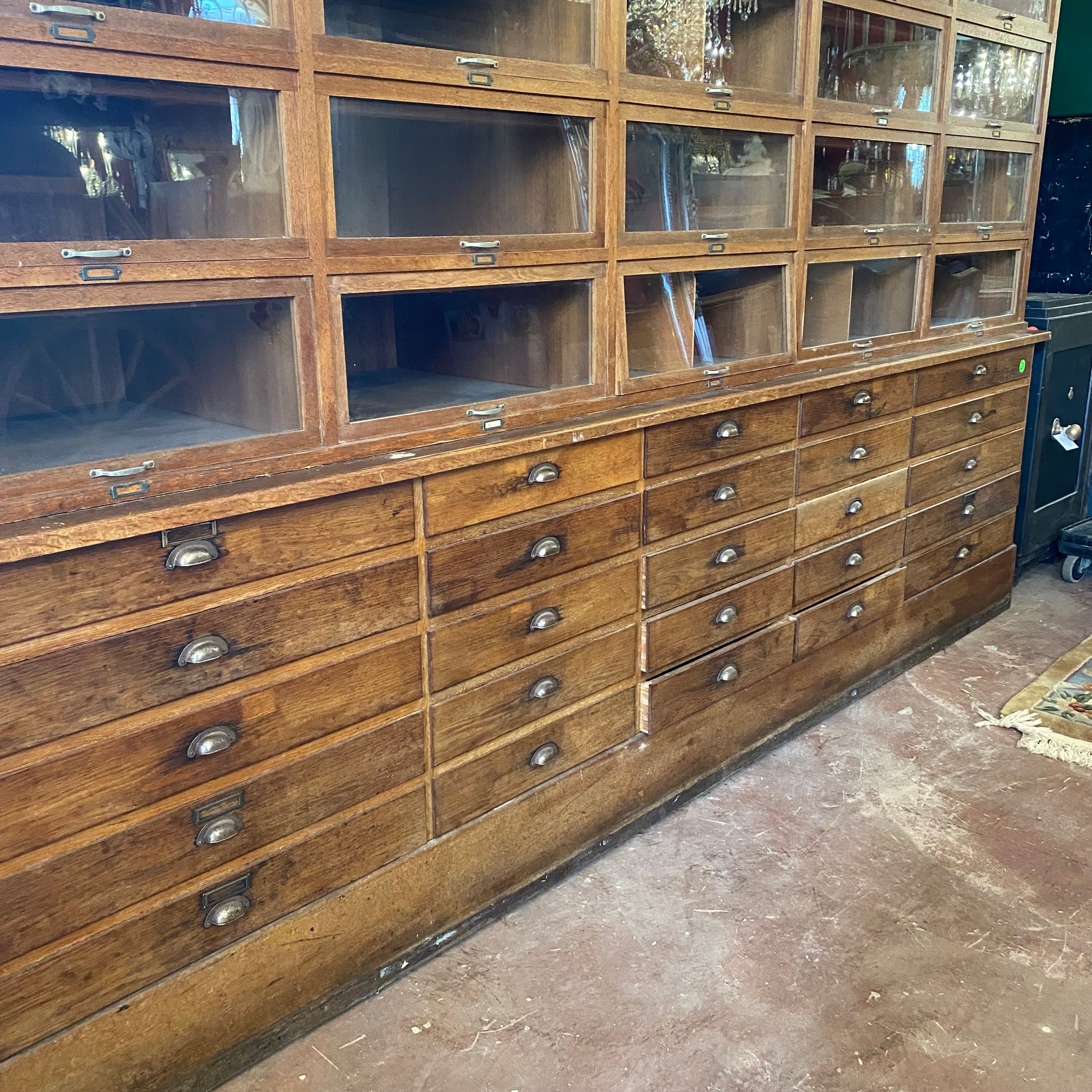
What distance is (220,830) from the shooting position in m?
1.77

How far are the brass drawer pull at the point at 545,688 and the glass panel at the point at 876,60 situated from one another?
1.71 metres

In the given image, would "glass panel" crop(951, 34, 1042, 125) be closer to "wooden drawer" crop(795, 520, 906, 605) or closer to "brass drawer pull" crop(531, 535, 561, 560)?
"wooden drawer" crop(795, 520, 906, 605)

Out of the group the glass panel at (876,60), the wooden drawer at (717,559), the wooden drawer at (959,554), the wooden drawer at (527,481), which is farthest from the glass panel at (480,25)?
the wooden drawer at (959,554)

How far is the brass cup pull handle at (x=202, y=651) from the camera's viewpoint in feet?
5.44

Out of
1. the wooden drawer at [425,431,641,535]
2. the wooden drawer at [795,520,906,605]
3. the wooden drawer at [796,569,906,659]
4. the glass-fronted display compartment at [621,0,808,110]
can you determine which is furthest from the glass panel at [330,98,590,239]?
the wooden drawer at [796,569,906,659]

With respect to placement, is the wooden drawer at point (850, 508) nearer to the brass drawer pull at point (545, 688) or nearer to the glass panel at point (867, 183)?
the glass panel at point (867, 183)

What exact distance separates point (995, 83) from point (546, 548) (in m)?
2.49

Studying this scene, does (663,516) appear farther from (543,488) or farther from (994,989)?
(994,989)

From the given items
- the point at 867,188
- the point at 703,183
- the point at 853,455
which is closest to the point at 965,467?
the point at 853,455

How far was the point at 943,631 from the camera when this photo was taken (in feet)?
12.2

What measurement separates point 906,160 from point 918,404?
0.74 meters

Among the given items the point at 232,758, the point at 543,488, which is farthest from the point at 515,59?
the point at 232,758

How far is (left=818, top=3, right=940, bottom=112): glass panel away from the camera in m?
2.77

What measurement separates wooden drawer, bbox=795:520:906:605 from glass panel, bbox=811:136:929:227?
36.3 inches
